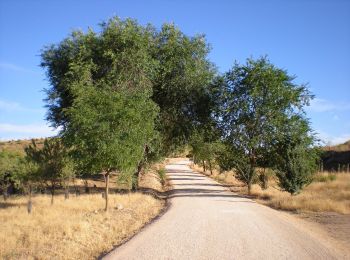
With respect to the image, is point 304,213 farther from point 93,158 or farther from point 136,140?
point 93,158

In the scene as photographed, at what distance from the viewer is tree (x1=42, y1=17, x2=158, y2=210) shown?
19.5 metres

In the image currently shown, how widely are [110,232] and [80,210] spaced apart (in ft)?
29.0

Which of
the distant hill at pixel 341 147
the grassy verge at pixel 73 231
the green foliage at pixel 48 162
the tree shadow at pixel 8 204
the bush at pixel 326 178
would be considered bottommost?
the tree shadow at pixel 8 204

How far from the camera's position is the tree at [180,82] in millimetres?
27828

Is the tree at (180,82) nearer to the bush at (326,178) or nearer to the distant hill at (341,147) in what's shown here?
the bush at (326,178)

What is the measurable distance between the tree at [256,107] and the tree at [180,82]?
146 centimetres

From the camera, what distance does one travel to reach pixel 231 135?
98.4 ft

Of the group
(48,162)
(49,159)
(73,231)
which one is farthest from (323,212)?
(48,162)

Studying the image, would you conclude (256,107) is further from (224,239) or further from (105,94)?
(224,239)

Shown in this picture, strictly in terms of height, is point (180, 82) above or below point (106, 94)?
above

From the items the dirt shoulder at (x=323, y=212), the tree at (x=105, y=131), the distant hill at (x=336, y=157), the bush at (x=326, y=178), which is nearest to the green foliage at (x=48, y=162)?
the tree at (x=105, y=131)

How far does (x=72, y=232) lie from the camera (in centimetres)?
1350

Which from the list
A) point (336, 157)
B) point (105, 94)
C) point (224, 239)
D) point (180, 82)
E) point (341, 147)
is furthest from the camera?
point (341, 147)

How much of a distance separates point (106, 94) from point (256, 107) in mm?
12141
